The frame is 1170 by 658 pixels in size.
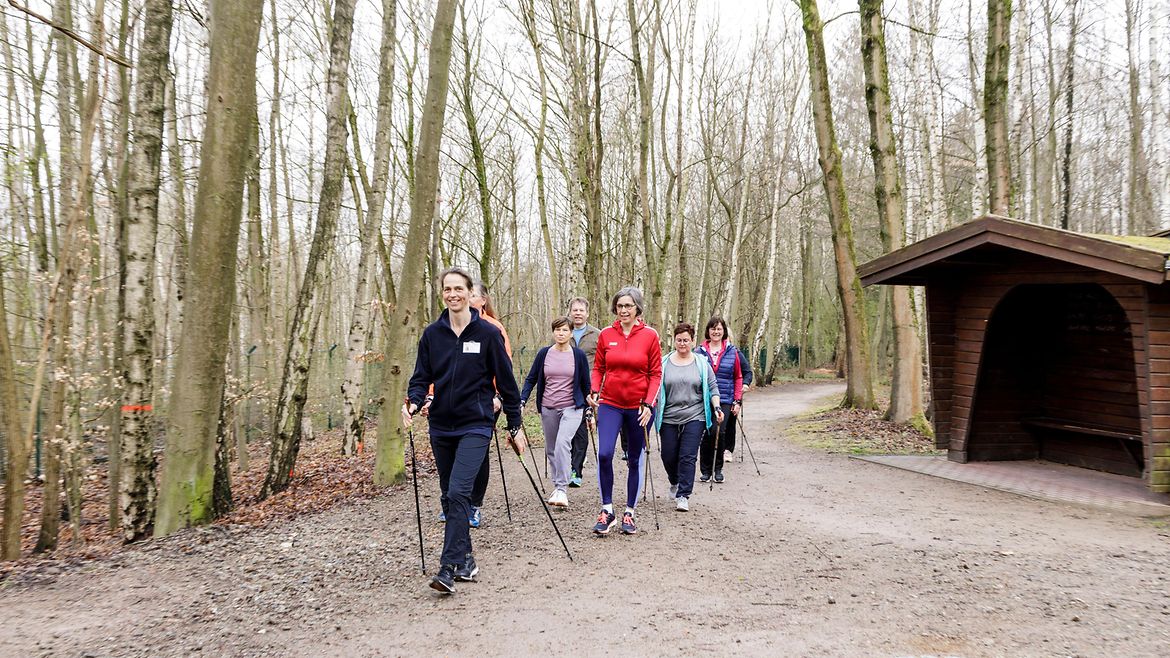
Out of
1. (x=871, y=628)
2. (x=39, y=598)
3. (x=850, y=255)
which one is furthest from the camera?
(x=850, y=255)

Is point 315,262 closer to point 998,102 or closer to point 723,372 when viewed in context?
point 723,372

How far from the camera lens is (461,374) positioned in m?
4.95

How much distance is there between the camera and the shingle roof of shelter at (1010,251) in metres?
6.26

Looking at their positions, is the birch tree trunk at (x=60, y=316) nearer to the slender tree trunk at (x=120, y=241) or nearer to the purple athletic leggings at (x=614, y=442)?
the slender tree trunk at (x=120, y=241)

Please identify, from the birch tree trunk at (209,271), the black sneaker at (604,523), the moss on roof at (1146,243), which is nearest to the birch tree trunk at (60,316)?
the birch tree trunk at (209,271)

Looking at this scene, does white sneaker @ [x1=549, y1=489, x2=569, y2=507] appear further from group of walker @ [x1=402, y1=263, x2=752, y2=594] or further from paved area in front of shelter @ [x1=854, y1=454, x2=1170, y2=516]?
paved area in front of shelter @ [x1=854, y1=454, x2=1170, y2=516]

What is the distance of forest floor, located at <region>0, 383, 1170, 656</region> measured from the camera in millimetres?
3984

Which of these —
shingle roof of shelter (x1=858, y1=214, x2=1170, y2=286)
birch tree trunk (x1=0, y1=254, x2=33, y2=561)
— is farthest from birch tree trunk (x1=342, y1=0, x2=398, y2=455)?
shingle roof of shelter (x1=858, y1=214, x2=1170, y2=286)

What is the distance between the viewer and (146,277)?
7.20 metres

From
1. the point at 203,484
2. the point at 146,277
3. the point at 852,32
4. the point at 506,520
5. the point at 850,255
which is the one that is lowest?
the point at 506,520

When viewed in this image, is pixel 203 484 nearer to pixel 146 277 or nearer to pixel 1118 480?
pixel 146 277

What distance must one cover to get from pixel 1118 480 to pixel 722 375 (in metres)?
4.81

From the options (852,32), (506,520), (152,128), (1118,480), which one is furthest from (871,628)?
(852,32)

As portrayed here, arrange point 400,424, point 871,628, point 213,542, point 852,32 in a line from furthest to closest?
1. point 852,32
2. point 400,424
3. point 213,542
4. point 871,628
